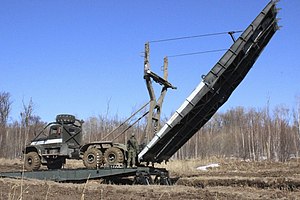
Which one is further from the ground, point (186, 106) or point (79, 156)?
point (186, 106)

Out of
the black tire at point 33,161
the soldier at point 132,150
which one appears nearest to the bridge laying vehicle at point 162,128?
the black tire at point 33,161

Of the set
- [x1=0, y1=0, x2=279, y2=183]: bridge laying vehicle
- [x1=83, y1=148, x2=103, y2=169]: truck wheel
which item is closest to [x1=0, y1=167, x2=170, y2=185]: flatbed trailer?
[x1=0, y1=0, x2=279, y2=183]: bridge laying vehicle

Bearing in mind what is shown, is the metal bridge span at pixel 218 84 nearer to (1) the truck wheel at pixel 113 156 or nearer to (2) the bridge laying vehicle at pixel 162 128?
(2) the bridge laying vehicle at pixel 162 128

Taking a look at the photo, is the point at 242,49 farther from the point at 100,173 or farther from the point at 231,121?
the point at 231,121

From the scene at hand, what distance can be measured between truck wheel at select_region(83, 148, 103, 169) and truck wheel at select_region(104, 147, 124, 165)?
24 cm

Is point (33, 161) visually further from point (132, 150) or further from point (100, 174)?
point (132, 150)

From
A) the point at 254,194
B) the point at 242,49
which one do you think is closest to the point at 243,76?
the point at 242,49

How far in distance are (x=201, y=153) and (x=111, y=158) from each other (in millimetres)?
40423

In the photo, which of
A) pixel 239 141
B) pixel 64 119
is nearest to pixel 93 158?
pixel 64 119

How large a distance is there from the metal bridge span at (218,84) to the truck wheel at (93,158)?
146cm

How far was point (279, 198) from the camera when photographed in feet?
28.6

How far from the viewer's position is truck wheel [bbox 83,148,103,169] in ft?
42.0

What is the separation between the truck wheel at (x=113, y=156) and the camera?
12541 millimetres

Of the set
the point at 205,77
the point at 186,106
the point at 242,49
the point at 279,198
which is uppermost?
the point at 242,49
